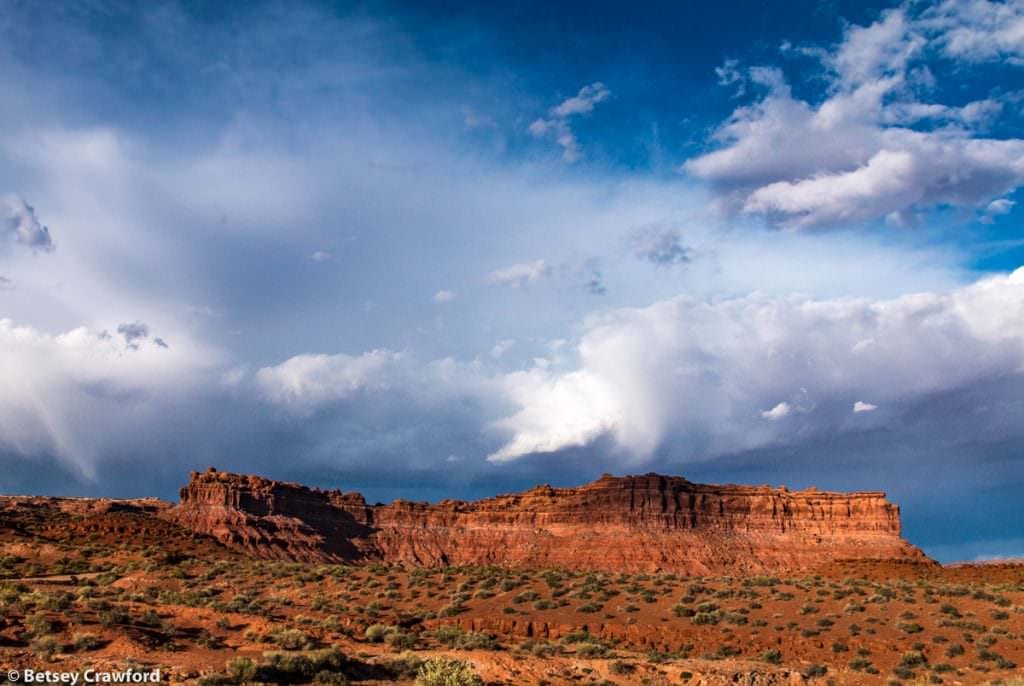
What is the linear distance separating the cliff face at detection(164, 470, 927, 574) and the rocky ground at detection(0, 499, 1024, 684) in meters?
32.4

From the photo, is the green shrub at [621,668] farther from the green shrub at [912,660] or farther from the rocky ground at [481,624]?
the green shrub at [912,660]

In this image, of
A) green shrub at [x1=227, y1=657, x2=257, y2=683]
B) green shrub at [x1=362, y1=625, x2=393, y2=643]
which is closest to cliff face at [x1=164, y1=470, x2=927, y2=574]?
green shrub at [x1=362, y1=625, x2=393, y2=643]

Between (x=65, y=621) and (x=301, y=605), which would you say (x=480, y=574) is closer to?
(x=301, y=605)

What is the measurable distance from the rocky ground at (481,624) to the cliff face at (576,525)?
32430mm

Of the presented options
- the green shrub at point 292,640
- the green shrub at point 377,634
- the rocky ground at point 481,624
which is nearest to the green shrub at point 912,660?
the rocky ground at point 481,624

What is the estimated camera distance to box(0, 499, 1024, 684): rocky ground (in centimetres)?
2269

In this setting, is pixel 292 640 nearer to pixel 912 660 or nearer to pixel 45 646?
pixel 45 646

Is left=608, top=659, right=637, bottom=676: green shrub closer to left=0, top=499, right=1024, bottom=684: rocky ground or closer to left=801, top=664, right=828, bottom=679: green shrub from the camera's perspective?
left=0, top=499, right=1024, bottom=684: rocky ground

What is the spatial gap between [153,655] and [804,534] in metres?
101

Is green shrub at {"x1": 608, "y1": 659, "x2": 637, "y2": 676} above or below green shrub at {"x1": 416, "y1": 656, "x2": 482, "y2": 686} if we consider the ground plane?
below

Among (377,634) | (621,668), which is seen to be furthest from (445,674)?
(377,634)

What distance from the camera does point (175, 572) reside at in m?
55.3

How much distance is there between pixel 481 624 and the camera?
41.5m

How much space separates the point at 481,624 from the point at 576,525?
244 ft
